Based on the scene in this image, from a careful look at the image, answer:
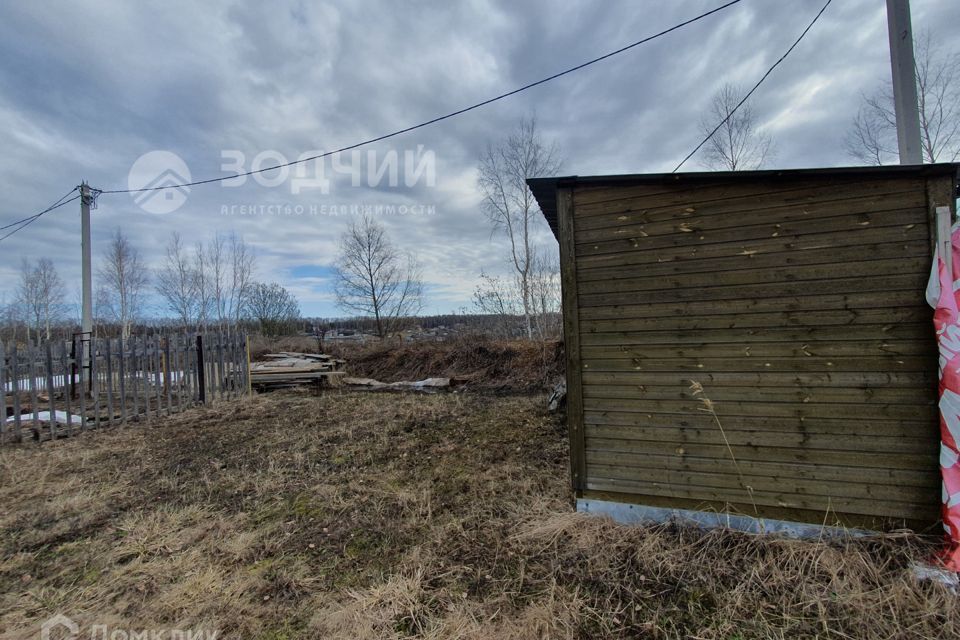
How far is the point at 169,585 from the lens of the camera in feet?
7.44

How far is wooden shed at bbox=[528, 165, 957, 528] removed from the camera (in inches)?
86.6

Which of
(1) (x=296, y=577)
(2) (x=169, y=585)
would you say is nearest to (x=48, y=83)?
(2) (x=169, y=585)

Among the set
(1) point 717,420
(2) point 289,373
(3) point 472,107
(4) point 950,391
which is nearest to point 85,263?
(2) point 289,373

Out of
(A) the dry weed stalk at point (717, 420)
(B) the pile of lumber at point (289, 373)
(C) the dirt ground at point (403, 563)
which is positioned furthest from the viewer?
(B) the pile of lumber at point (289, 373)

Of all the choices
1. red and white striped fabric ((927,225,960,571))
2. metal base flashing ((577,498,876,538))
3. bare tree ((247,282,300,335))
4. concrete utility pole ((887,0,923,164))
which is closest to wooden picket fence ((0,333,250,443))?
metal base flashing ((577,498,876,538))

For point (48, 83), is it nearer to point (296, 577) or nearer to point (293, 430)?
point (293, 430)

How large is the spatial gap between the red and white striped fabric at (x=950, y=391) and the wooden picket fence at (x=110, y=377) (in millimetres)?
8938

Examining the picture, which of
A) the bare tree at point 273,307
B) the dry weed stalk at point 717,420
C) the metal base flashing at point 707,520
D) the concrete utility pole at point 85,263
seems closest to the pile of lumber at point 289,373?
the concrete utility pole at point 85,263

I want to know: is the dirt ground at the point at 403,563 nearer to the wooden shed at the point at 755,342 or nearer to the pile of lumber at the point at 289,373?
the wooden shed at the point at 755,342

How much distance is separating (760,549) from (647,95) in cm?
703

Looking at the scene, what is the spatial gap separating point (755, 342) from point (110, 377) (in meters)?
8.64

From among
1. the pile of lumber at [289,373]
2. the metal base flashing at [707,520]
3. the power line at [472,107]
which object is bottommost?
the metal base flashing at [707,520]

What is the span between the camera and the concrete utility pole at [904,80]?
2588mm

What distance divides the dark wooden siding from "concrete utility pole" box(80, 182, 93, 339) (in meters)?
10.2
